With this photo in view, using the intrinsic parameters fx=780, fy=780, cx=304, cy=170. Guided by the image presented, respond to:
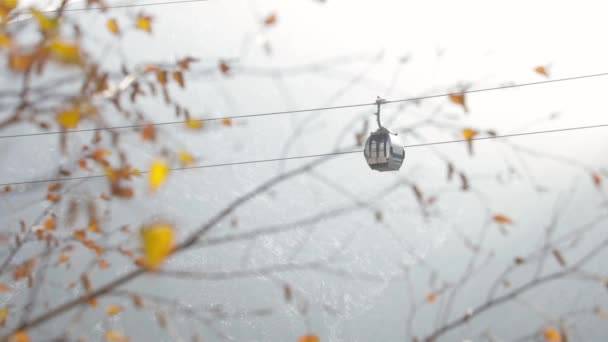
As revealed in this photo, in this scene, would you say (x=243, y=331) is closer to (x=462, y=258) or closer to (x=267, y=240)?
(x=267, y=240)

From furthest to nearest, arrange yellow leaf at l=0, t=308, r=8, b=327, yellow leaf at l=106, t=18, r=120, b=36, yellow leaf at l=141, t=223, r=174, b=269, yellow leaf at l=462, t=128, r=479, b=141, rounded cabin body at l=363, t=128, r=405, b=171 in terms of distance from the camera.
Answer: rounded cabin body at l=363, t=128, r=405, b=171, yellow leaf at l=0, t=308, r=8, b=327, yellow leaf at l=106, t=18, r=120, b=36, yellow leaf at l=462, t=128, r=479, b=141, yellow leaf at l=141, t=223, r=174, b=269

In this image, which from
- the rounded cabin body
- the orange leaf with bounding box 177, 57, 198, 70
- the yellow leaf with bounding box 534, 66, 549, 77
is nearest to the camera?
the yellow leaf with bounding box 534, 66, 549, 77

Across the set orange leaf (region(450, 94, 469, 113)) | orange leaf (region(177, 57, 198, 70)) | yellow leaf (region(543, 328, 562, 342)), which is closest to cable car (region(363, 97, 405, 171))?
orange leaf (region(177, 57, 198, 70))

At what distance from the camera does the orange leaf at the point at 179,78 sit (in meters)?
2.43

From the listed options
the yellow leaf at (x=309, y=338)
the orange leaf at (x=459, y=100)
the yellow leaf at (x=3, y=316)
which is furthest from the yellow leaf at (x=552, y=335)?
the yellow leaf at (x=3, y=316)

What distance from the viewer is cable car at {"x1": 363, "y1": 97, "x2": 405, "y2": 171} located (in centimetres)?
884

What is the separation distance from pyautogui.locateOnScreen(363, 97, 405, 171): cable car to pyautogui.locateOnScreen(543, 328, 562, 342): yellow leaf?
7.08m

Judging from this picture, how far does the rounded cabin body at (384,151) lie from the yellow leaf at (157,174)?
7.58m

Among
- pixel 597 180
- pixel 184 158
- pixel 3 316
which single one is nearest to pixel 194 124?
pixel 184 158

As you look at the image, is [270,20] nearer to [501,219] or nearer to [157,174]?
[501,219]

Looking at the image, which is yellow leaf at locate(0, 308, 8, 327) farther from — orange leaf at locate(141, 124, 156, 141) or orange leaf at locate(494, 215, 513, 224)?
orange leaf at locate(494, 215, 513, 224)

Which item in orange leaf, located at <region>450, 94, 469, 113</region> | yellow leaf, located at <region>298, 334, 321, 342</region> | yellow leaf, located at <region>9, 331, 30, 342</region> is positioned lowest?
→ yellow leaf, located at <region>298, 334, 321, 342</region>

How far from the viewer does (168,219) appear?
1.34 metres

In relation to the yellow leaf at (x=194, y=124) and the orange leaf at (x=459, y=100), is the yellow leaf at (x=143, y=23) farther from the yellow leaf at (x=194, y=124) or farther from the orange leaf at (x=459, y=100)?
the orange leaf at (x=459, y=100)
